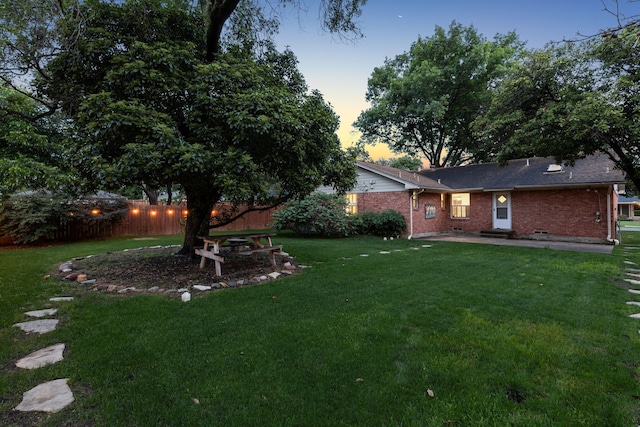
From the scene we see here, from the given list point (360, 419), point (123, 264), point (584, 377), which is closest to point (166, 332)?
point (360, 419)

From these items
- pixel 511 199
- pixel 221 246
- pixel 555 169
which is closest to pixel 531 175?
pixel 555 169

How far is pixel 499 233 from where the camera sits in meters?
13.8

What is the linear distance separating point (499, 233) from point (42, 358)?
604 inches

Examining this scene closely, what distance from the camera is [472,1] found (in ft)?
26.0

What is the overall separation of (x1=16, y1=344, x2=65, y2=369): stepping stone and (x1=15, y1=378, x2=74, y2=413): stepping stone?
0.43 metres

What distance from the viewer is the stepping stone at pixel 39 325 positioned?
3375mm

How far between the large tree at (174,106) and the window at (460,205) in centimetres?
1171

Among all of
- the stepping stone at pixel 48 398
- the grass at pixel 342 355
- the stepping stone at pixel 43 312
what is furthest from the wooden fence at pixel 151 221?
the stepping stone at pixel 48 398

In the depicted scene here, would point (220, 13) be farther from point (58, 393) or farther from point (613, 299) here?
point (613, 299)

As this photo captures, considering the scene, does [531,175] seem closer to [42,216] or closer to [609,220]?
[609,220]

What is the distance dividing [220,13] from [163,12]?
118cm

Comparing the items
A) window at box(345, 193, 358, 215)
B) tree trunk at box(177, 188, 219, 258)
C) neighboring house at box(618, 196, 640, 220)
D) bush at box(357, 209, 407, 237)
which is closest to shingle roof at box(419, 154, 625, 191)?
bush at box(357, 209, 407, 237)

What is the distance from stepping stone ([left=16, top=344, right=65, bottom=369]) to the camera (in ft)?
8.63

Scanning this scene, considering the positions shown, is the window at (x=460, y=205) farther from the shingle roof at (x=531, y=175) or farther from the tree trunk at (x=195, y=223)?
the tree trunk at (x=195, y=223)
